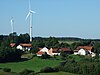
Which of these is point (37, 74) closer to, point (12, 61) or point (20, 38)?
point (12, 61)

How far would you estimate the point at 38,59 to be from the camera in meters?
69.8

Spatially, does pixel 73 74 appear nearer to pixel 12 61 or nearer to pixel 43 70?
pixel 43 70

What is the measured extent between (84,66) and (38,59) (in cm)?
1966

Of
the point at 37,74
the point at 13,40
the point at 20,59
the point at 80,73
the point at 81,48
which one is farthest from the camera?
the point at 13,40

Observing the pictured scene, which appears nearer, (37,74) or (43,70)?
(37,74)

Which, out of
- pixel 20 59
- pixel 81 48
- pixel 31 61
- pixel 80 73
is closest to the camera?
pixel 80 73

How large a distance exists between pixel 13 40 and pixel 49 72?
60.0m

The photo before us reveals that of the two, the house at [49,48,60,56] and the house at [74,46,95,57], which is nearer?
the house at [49,48,60,56]

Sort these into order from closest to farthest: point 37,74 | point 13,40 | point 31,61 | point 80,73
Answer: point 37,74 < point 80,73 < point 31,61 < point 13,40

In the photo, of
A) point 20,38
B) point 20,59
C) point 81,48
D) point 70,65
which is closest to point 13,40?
point 20,38

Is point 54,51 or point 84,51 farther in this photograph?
point 84,51

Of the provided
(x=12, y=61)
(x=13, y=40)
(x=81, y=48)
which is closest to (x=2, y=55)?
(x=12, y=61)

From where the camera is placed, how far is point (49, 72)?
52000 mm

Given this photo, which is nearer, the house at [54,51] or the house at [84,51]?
the house at [54,51]
